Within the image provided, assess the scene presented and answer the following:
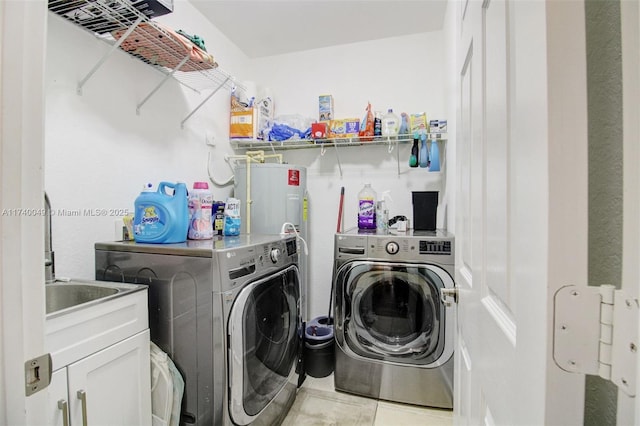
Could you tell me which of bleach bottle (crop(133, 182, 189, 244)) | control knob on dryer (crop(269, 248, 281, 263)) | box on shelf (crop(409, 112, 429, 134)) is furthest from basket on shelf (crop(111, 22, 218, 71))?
box on shelf (crop(409, 112, 429, 134))

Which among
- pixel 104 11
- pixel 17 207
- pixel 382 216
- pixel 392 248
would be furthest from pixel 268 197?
pixel 17 207

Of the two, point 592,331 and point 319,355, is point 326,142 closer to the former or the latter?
point 319,355

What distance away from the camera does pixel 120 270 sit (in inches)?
53.9

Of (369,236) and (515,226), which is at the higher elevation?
(515,226)

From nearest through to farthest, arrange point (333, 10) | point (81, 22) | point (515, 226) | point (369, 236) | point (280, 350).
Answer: point (515, 226), point (81, 22), point (280, 350), point (369, 236), point (333, 10)

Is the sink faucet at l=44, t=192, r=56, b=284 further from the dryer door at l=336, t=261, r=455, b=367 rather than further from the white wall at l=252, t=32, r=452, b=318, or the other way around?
the white wall at l=252, t=32, r=452, b=318

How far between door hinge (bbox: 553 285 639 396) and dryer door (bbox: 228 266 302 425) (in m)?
1.14

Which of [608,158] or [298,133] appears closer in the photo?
[608,158]

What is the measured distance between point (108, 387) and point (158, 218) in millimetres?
699

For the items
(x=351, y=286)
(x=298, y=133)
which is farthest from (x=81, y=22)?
(x=351, y=286)

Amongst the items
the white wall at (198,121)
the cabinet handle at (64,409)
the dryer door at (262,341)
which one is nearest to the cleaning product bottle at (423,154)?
the white wall at (198,121)

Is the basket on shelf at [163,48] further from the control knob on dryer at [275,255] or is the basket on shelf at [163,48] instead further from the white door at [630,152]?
the white door at [630,152]

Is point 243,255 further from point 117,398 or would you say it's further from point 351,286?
point 351,286

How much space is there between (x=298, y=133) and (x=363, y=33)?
0.97m
